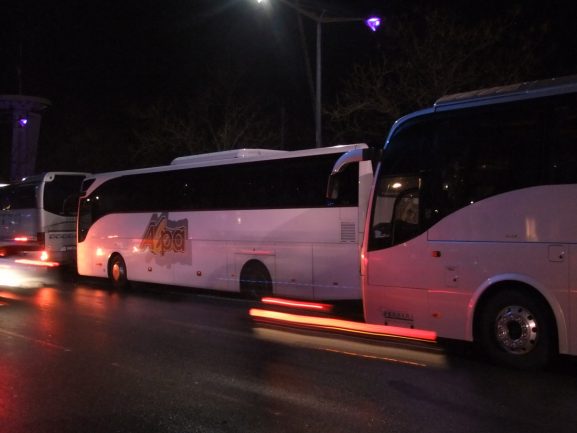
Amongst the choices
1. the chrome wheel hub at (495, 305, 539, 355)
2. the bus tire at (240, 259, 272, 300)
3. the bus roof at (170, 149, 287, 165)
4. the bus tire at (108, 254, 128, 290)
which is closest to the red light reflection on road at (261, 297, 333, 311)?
the bus tire at (240, 259, 272, 300)

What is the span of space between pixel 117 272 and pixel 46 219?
4.11m

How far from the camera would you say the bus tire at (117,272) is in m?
15.5

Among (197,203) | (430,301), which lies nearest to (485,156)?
(430,301)

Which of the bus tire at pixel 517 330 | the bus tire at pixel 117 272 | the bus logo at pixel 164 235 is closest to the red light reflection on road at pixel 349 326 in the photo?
the bus tire at pixel 517 330

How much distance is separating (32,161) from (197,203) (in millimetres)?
30870

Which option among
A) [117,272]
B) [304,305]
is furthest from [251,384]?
[117,272]

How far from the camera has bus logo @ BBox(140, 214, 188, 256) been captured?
1376 cm

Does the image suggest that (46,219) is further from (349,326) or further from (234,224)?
(349,326)

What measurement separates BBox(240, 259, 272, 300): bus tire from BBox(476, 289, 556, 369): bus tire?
5.78m

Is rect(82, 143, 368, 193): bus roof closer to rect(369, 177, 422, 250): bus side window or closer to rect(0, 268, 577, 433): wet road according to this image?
rect(369, 177, 422, 250): bus side window

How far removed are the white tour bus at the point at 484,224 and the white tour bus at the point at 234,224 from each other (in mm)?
2490

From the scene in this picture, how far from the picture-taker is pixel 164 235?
14211 millimetres

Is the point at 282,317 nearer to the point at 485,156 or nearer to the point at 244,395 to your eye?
the point at 244,395

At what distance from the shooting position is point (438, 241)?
7.29 meters
